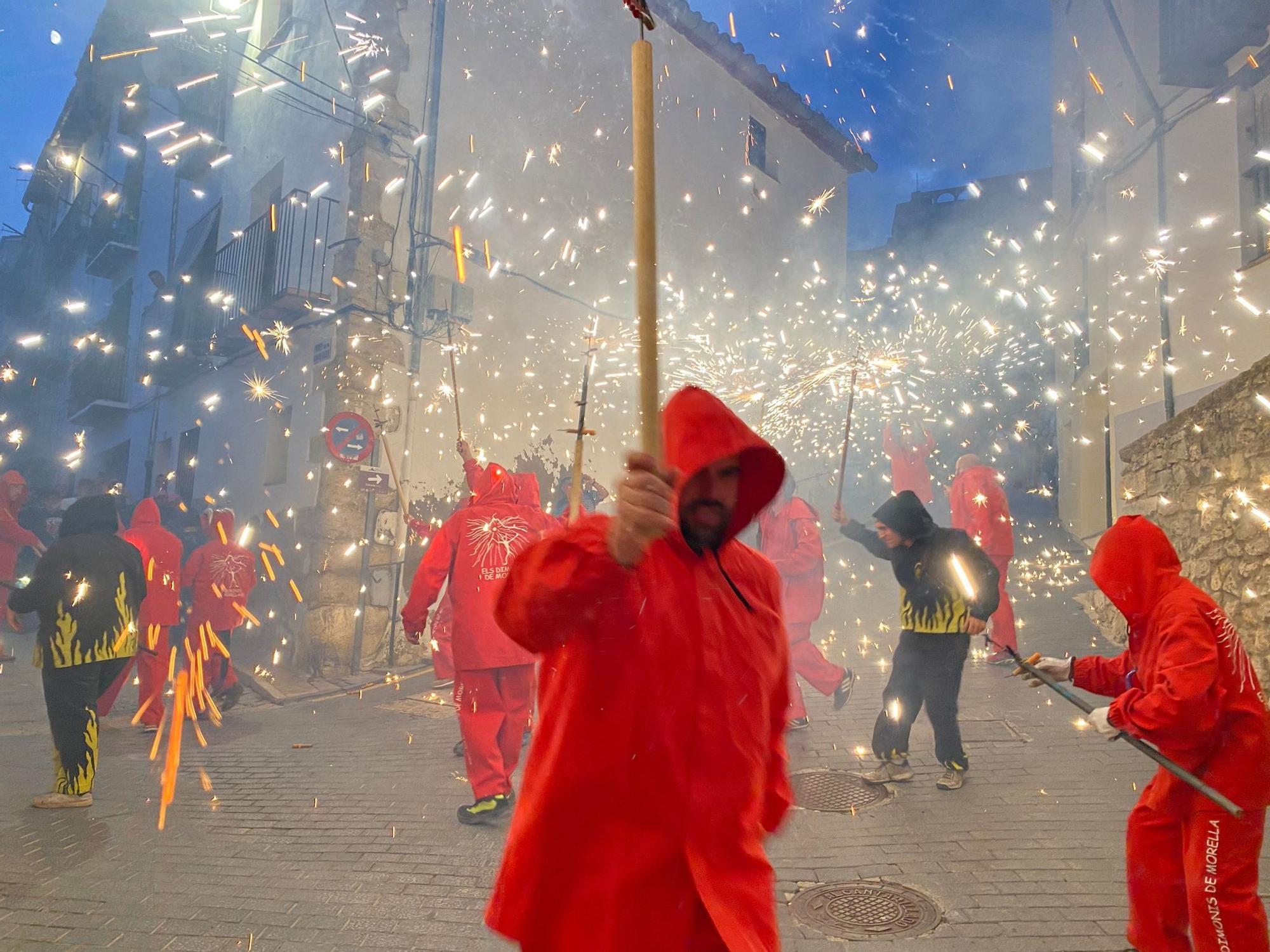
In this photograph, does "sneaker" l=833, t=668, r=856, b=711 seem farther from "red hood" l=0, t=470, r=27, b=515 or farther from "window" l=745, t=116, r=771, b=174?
"window" l=745, t=116, r=771, b=174

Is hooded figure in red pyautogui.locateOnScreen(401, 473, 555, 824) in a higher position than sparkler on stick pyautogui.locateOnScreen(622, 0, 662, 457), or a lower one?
lower

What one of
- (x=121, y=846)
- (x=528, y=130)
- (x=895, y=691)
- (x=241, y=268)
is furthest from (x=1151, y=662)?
(x=241, y=268)

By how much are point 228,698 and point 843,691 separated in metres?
7.01

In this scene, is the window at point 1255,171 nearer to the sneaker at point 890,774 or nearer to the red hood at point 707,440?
the sneaker at point 890,774

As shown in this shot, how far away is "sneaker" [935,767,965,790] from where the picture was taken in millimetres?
5633

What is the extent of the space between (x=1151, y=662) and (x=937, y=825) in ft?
7.61

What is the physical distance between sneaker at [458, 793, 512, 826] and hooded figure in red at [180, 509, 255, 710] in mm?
5438

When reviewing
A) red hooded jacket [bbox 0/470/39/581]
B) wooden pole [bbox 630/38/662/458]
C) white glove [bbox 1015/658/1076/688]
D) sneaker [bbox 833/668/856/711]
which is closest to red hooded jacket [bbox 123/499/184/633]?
red hooded jacket [bbox 0/470/39/581]

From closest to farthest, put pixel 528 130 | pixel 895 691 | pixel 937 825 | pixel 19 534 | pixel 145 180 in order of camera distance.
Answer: pixel 937 825
pixel 895 691
pixel 19 534
pixel 528 130
pixel 145 180

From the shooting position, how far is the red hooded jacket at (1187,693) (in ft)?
9.59

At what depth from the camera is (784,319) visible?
22.3 m

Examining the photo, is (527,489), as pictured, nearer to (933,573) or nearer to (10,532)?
(933,573)

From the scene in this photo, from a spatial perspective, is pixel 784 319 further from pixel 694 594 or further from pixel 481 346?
pixel 694 594

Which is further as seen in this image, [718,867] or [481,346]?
[481,346]
